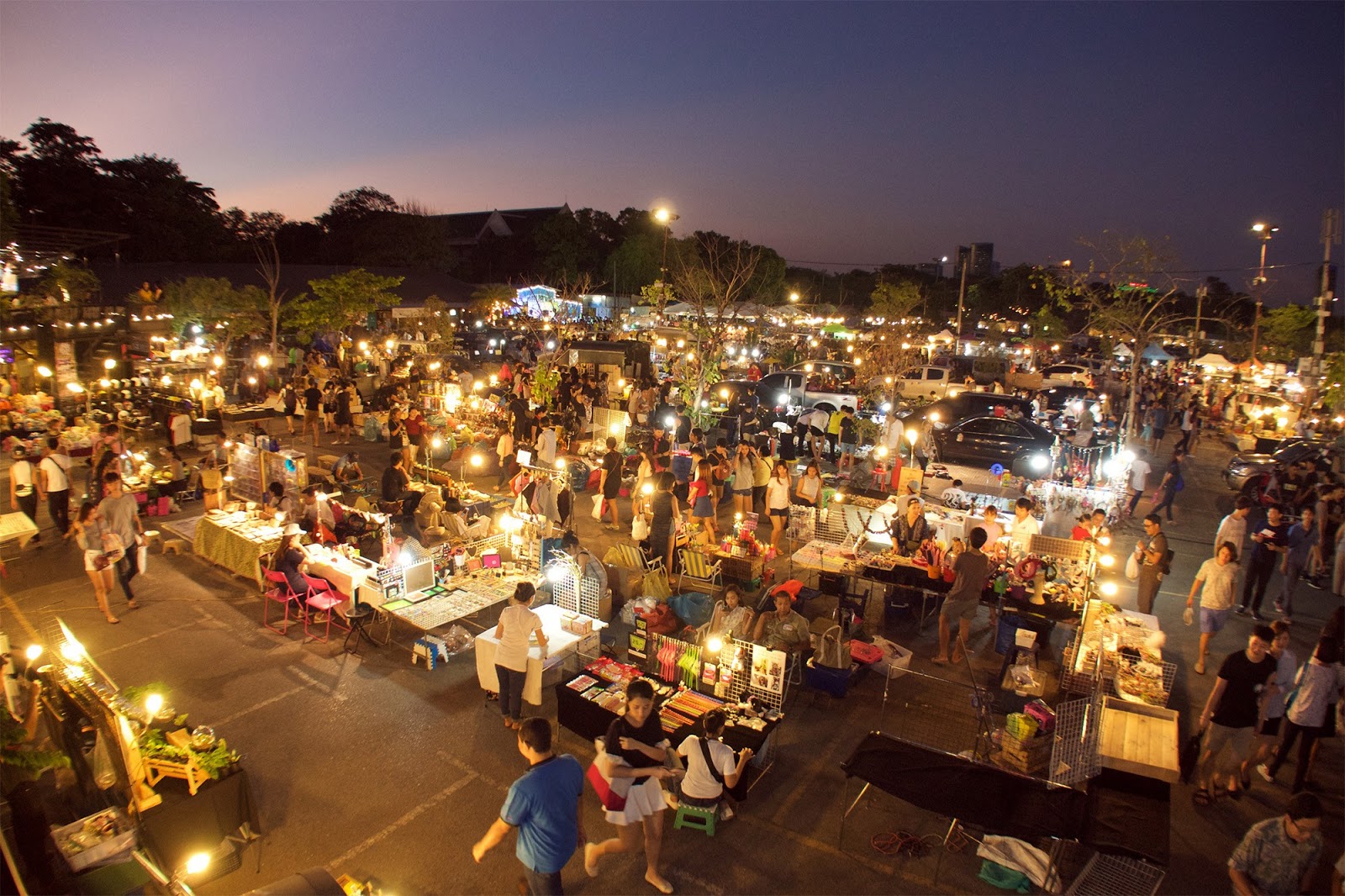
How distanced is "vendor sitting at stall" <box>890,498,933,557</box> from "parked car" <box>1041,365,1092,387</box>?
24618 mm

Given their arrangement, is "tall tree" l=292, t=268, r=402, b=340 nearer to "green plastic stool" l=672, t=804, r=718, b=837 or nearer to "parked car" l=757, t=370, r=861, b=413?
"parked car" l=757, t=370, r=861, b=413

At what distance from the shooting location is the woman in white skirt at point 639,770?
4672mm

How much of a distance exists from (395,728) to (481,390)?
1559cm

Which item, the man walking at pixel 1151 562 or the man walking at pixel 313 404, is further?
the man walking at pixel 313 404

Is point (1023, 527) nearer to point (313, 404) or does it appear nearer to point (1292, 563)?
point (1292, 563)

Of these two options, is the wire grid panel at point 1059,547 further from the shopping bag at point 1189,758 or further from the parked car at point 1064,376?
the parked car at point 1064,376

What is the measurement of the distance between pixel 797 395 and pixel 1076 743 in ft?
53.1

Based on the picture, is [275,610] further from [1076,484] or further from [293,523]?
[1076,484]

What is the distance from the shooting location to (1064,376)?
33.0 m

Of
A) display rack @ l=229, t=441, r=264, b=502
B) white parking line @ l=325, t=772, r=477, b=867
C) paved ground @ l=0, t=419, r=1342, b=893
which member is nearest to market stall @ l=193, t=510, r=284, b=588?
paved ground @ l=0, t=419, r=1342, b=893

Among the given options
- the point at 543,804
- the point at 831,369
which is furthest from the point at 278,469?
the point at 831,369

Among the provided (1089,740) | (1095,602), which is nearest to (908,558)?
(1095,602)

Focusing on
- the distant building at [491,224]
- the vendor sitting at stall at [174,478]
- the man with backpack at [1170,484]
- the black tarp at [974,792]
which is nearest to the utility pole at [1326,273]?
the man with backpack at [1170,484]

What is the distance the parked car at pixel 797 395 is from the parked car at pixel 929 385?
6.62 metres
